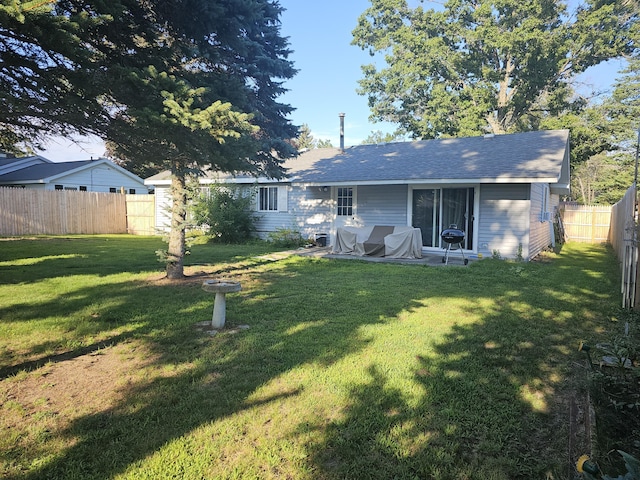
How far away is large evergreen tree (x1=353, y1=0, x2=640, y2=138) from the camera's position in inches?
811

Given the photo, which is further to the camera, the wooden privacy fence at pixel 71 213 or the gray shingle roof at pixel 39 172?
the gray shingle roof at pixel 39 172

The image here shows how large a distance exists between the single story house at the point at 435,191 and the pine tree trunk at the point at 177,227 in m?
3.00

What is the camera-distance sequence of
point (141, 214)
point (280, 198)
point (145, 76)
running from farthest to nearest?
point (141, 214) < point (280, 198) < point (145, 76)

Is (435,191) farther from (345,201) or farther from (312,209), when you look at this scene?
(312,209)

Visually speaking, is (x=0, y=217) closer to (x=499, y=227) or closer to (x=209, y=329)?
(x=209, y=329)

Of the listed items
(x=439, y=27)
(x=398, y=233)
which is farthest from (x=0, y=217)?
(x=439, y=27)

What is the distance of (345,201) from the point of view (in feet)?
47.1

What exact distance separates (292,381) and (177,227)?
4.91 m

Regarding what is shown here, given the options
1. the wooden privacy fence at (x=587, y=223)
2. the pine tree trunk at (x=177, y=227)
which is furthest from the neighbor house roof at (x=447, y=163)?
the wooden privacy fence at (x=587, y=223)

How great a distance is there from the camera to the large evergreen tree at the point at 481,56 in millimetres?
20609

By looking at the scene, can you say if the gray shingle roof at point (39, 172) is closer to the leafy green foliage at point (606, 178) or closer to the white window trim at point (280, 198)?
the white window trim at point (280, 198)

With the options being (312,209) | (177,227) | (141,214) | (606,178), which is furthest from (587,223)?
(141,214)

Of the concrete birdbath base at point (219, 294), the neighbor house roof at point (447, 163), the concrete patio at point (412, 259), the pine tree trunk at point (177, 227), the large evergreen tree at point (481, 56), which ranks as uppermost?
the large evergreen tree at point (481, 56)

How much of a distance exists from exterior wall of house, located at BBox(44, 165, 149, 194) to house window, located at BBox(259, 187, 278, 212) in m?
13.7
